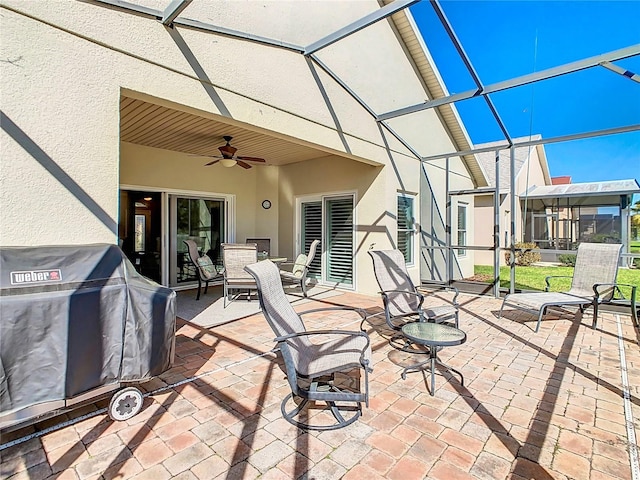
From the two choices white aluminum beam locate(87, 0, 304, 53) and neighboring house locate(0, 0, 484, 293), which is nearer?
neighboring house locate(0, 0, 484, 293)

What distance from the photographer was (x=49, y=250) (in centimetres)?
252

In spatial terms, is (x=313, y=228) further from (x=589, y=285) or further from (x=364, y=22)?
(x=589, y=285)

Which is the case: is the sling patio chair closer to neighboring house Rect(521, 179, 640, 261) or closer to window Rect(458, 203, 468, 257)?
window Rect(458, 203, 468, 257)

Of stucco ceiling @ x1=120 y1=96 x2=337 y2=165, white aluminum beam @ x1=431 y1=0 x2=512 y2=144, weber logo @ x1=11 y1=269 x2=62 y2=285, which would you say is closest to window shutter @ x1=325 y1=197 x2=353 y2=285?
stucco ceiling @ x1=120 y1=96 x2=337 y2=165

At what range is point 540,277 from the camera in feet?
35.7

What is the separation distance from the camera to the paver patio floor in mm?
2143

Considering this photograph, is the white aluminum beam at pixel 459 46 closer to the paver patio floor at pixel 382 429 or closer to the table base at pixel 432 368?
the paver patio floor at pixel 382 429

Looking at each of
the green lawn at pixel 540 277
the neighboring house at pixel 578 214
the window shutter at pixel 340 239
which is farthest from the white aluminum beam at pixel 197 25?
the neighboring house at pixel 578 214

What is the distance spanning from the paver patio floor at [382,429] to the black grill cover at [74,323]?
43 centimetres

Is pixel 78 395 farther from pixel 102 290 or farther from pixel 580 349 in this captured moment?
pixel 580 349

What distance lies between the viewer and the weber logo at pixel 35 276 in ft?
7.20

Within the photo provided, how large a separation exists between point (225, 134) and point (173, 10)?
3.22 meters

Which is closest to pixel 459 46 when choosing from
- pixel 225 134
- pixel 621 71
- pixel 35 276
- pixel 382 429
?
pixel 621 71

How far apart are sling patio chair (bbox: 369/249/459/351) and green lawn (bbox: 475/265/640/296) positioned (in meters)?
5.53
